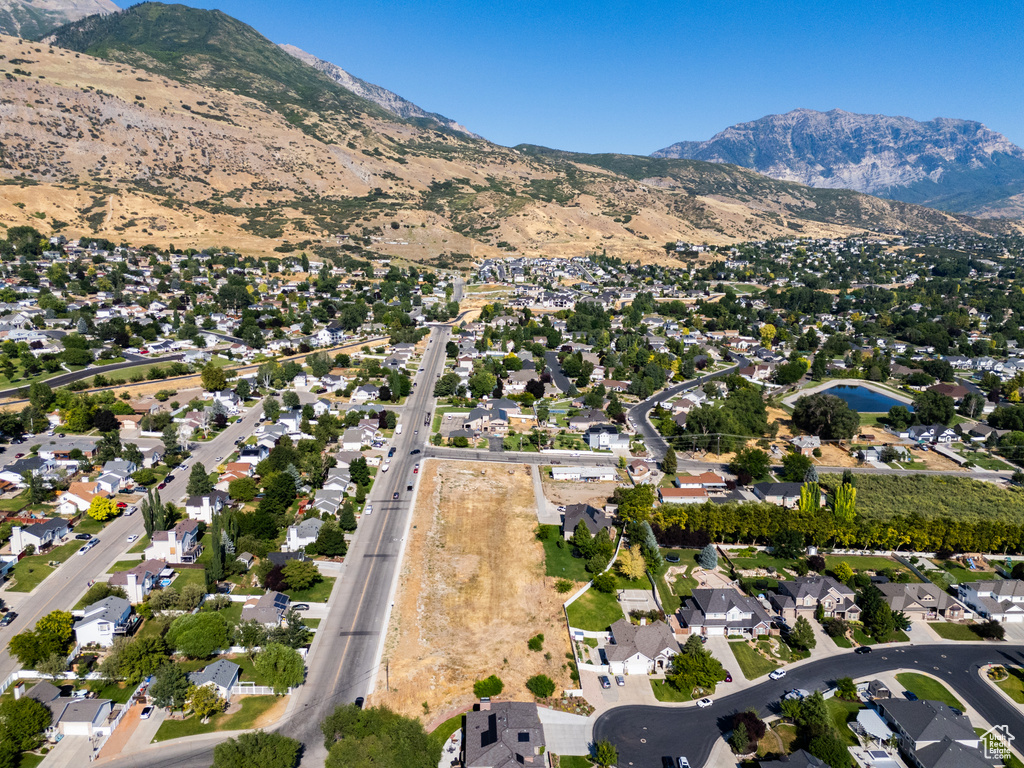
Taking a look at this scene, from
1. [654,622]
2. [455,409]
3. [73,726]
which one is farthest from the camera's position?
[455,409]

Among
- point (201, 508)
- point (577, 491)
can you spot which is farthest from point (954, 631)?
point (201, 508)

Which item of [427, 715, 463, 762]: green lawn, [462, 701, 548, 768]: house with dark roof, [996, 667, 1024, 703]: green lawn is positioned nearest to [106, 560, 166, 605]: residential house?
[427, 715, 463, 762]: green lawn

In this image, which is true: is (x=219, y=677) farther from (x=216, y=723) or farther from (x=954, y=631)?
(x=954, y=631)

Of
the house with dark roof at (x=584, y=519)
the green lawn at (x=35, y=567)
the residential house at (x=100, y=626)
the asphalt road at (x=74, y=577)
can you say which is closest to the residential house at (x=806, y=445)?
the house with dark roof at (x=584, y=519)

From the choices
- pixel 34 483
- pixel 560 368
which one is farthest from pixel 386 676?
pixel 560 368

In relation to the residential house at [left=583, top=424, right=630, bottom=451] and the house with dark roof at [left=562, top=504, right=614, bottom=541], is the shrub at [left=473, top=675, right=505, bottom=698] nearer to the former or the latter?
the house with dark roof at [left=562, top=504, right=614, bottom=541]

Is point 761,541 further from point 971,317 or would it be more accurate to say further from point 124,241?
point 124,241
